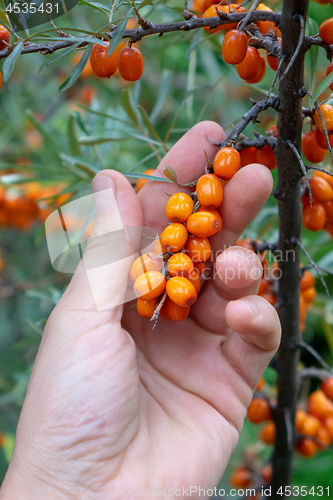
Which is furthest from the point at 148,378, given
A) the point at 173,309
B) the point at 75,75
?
the point at 75,75

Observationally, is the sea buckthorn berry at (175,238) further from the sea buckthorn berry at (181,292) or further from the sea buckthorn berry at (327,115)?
the sea buckthorn berry at (327,115)

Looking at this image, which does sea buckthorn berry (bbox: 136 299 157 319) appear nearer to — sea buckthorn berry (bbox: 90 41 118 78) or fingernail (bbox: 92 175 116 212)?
fingernail (bbox: 92 175 116 212)

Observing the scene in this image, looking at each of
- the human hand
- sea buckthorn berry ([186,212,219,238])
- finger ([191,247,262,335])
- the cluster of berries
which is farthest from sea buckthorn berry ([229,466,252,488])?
sea buckthorn berry ([186,212,219,238])

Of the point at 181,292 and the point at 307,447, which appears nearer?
the point at 181,292

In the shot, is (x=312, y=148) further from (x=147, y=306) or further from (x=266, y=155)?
(x=147, y=306)

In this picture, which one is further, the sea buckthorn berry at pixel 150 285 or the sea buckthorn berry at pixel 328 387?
the sea buckthorn berry at pixel 328 387

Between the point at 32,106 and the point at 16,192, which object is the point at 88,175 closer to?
the point at 16,192

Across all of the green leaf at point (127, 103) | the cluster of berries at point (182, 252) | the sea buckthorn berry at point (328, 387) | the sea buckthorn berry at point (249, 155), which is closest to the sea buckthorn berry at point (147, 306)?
the cluster of berries at point (182, 252)
